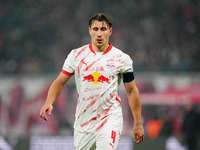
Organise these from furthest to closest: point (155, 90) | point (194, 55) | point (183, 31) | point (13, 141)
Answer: point (183, 31) < point (194, 55) < point (155, 90) < point (13, 141)

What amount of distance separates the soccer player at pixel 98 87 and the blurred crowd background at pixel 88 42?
8489 millimetres

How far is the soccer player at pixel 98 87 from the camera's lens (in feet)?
15.4

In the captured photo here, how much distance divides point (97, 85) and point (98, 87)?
2 cm

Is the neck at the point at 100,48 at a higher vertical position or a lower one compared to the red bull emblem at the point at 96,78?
higher

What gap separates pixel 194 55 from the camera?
52.0 feet

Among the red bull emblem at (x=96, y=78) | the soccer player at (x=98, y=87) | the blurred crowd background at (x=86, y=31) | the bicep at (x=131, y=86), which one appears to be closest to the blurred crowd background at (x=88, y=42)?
the blurred crowd background at (x=86, y=31)

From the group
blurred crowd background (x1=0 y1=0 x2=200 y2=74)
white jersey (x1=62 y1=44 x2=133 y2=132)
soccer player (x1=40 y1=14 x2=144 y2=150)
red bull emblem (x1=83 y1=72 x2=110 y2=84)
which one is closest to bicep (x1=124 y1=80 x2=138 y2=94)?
soccer player (x1=40 y1=14 x2=144 y2=150)

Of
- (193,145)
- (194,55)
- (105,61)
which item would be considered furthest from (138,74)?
(105,61)

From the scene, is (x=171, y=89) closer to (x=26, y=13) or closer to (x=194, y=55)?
(x=194, y=55)

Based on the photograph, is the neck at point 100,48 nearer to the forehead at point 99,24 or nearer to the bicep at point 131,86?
the forehead at point 99,24

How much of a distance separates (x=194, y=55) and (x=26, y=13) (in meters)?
6.73

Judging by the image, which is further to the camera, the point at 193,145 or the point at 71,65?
the point at 193,145

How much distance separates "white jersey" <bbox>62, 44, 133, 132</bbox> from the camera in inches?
185

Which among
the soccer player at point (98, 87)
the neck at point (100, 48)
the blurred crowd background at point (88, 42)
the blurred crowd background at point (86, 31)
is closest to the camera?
the soccer player at point (98, 87)
